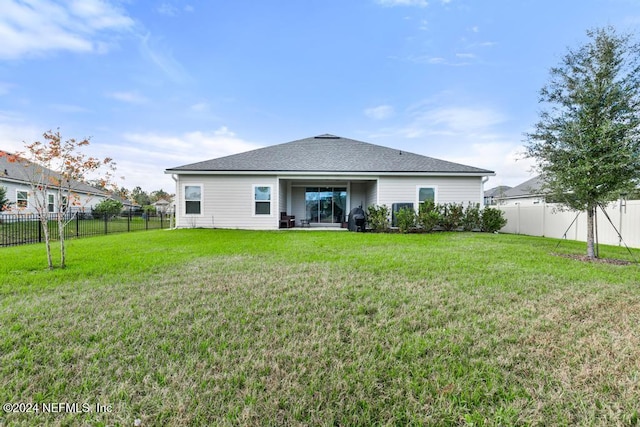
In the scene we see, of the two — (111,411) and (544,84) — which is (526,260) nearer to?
(544,84)

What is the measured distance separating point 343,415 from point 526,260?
5.99 metres

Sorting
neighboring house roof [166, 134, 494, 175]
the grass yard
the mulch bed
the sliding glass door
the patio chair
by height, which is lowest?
the grass yard

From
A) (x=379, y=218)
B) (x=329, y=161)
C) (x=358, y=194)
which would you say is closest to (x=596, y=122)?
(x=379, y=218)

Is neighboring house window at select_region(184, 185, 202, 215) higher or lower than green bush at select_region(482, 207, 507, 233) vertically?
higher

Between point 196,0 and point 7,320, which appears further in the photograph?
point 196,0

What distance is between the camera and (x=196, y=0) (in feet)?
30.2

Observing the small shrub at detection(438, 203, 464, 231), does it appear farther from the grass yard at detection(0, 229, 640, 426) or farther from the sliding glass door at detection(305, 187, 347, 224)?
the grass yard at detection(0, 229, 640, 426)

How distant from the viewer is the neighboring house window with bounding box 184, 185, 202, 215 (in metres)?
13.2

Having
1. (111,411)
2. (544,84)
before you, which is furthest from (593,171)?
(111,411)

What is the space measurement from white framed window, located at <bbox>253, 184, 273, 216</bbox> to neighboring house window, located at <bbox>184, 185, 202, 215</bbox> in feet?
8.45

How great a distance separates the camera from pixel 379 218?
12031mm

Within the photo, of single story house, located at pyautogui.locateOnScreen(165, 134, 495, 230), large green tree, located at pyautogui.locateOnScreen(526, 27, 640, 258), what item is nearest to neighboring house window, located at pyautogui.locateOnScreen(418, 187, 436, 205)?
single story house, located at pyautogui.locateOnScreen(165, 134, 495, 230)

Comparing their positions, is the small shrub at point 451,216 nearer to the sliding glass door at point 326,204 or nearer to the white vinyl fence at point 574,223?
the white vinyl fence at point 574,223

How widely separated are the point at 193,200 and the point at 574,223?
52.9ft
